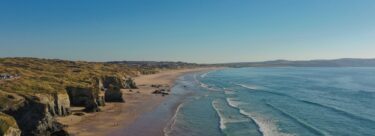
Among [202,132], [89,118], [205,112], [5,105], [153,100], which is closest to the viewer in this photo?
[5,105]

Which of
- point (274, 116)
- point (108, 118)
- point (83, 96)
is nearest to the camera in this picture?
point (108, 118)

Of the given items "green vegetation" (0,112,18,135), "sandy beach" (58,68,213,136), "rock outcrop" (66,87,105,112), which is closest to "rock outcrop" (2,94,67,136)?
"sandy beach" (58,68,213,136)

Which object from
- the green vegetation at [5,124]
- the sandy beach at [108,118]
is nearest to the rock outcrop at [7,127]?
the green vegetation at [5,124]

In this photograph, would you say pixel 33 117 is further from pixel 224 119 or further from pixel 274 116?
pixel 274 116

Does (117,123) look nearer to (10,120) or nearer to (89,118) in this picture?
(89,118)

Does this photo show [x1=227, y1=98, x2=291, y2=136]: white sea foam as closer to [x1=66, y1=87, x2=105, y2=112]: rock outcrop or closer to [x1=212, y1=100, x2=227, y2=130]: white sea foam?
[x1=212, y1=100, x2=227, y2=130]: white sea foam

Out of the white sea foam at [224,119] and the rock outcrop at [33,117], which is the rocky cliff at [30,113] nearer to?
the rock outcrop at [33,117]

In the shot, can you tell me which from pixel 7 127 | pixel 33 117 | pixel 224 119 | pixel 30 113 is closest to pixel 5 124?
pixel 7 127

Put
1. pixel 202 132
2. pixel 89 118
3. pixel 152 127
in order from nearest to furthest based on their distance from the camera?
1. pixel 202 132
2. pixel 152 127
3. pixel 89 118

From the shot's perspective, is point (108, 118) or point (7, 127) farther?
point (108, 118)

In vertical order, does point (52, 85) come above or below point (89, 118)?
above

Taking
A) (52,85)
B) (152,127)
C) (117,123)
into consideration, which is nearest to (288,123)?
(152,127)
